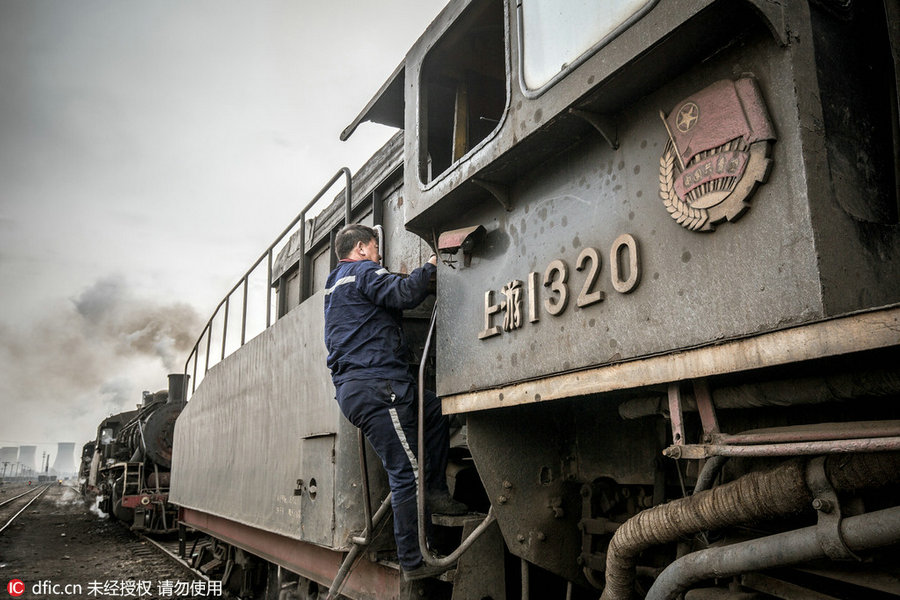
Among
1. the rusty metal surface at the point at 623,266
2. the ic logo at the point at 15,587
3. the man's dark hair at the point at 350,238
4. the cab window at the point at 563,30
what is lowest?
the ic logo at the point at 15,587

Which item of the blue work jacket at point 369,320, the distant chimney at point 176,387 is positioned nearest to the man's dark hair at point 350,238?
the blue work jacket at point 369,320

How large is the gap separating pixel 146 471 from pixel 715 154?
15.7 meters

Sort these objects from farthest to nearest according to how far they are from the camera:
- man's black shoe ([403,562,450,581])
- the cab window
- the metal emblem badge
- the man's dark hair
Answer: the man's dark hair → man's black shoe ([403,562,450,581]) → the cab window → the metal emblem badge

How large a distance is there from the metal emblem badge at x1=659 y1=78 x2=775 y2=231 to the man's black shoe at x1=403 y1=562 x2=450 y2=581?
193 cm

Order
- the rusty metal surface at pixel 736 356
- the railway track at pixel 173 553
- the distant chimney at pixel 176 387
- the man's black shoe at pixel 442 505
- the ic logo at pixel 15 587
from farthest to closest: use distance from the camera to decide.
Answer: the distant chimney at pixel 176 387 < the railway track at pixel 173 553 < the ic logo at pixel 15 587 < the man's black shoe at pixel 442 505 < the rusty metal surface at pixel 736 356

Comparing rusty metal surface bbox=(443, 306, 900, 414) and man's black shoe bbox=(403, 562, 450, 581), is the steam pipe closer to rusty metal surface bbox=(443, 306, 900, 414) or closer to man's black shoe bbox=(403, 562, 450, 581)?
man's black shoe bbox=(403, 562, 450, 581)

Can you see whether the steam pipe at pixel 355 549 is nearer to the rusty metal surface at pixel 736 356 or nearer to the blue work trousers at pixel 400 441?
the blue work trousers at pixel 400 441

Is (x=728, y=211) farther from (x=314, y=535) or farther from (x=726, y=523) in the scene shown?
(x=314, y=535)

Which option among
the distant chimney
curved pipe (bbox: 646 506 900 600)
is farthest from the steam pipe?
the distant chimney

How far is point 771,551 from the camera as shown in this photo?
1.50 meters

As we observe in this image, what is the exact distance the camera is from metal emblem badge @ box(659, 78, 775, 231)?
1.51 m

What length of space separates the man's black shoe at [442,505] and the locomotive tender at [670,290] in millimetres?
149

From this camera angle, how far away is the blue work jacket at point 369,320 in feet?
9.86

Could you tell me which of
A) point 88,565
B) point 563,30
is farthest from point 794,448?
point 88,565
